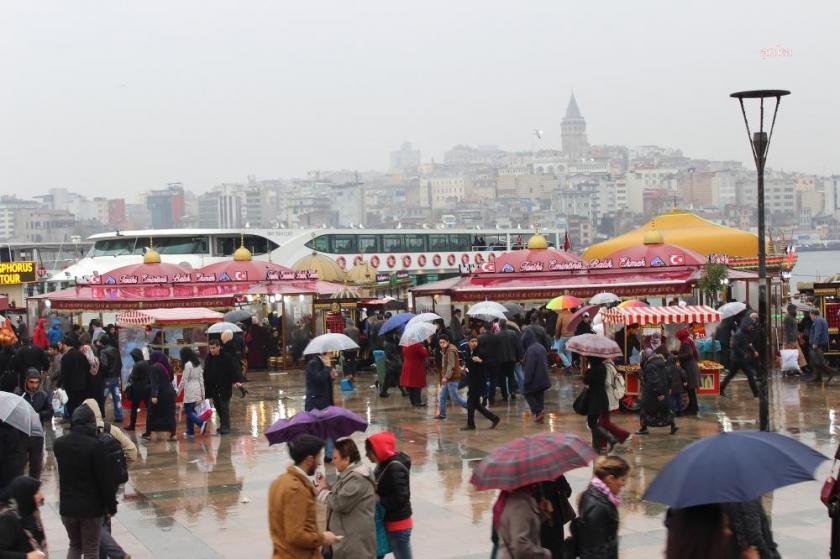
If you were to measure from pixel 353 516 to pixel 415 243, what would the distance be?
55699mm

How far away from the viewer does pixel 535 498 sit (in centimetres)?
670

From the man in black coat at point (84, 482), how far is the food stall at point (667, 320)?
10.0 m

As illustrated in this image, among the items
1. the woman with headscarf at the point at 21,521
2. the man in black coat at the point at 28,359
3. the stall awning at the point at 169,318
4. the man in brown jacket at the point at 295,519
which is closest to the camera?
the woman with headscarf at the point at 21,521

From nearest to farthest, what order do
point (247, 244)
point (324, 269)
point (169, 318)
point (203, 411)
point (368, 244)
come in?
point (203, 411) < point (169, 318) < point (324, 269) < point (247, 244) < point (368, 244)

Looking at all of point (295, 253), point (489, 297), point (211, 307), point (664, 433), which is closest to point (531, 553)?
point (664, 433)

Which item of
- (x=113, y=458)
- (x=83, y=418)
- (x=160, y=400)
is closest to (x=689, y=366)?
(x=160, y=400)

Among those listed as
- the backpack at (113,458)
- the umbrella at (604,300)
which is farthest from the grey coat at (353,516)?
the umbrella at (604,300)

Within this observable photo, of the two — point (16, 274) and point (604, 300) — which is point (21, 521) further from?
point (16, 274)

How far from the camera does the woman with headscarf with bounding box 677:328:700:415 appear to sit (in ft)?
52.5

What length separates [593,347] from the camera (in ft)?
43.4

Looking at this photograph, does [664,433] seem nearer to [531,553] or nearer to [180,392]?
[180,392]

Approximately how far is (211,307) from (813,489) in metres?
20.4

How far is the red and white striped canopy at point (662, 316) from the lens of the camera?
17.3 meters

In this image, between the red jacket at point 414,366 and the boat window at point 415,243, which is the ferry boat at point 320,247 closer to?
the boat window at point 415,243
